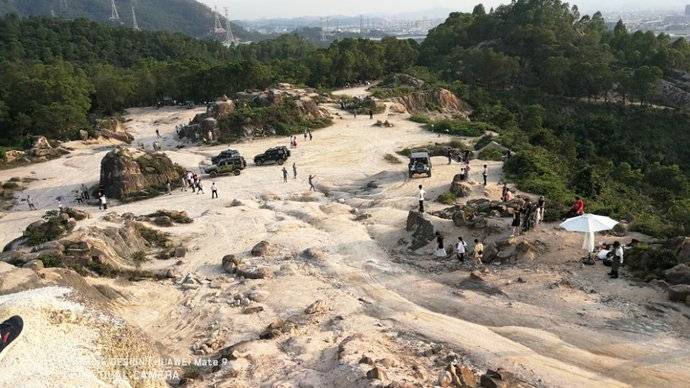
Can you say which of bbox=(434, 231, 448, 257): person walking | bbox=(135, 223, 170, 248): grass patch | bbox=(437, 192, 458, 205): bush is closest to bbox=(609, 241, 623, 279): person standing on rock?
bbox=(434, 231, 448, 257): person walking

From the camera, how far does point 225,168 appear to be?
39656 mm

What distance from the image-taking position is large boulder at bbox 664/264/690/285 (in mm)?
16453

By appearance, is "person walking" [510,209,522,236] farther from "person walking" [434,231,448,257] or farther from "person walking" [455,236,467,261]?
"person walking" [434,231,448,257]

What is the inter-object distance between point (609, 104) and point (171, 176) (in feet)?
204

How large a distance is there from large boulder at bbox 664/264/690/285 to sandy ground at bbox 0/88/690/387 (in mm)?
804

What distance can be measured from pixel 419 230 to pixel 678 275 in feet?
33.4

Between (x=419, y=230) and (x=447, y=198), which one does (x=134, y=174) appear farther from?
(x=419, y=230)

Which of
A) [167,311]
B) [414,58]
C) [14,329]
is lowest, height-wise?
[167,311]

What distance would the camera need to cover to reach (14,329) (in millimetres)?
11789

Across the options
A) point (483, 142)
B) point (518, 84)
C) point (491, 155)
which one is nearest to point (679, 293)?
point (491, 155)

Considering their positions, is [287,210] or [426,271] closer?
[426,271]

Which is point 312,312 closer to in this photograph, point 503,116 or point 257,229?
point 257,229

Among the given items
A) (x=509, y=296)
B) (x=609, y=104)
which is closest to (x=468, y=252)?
(x=509, y=296)

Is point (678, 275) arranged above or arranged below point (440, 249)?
above
